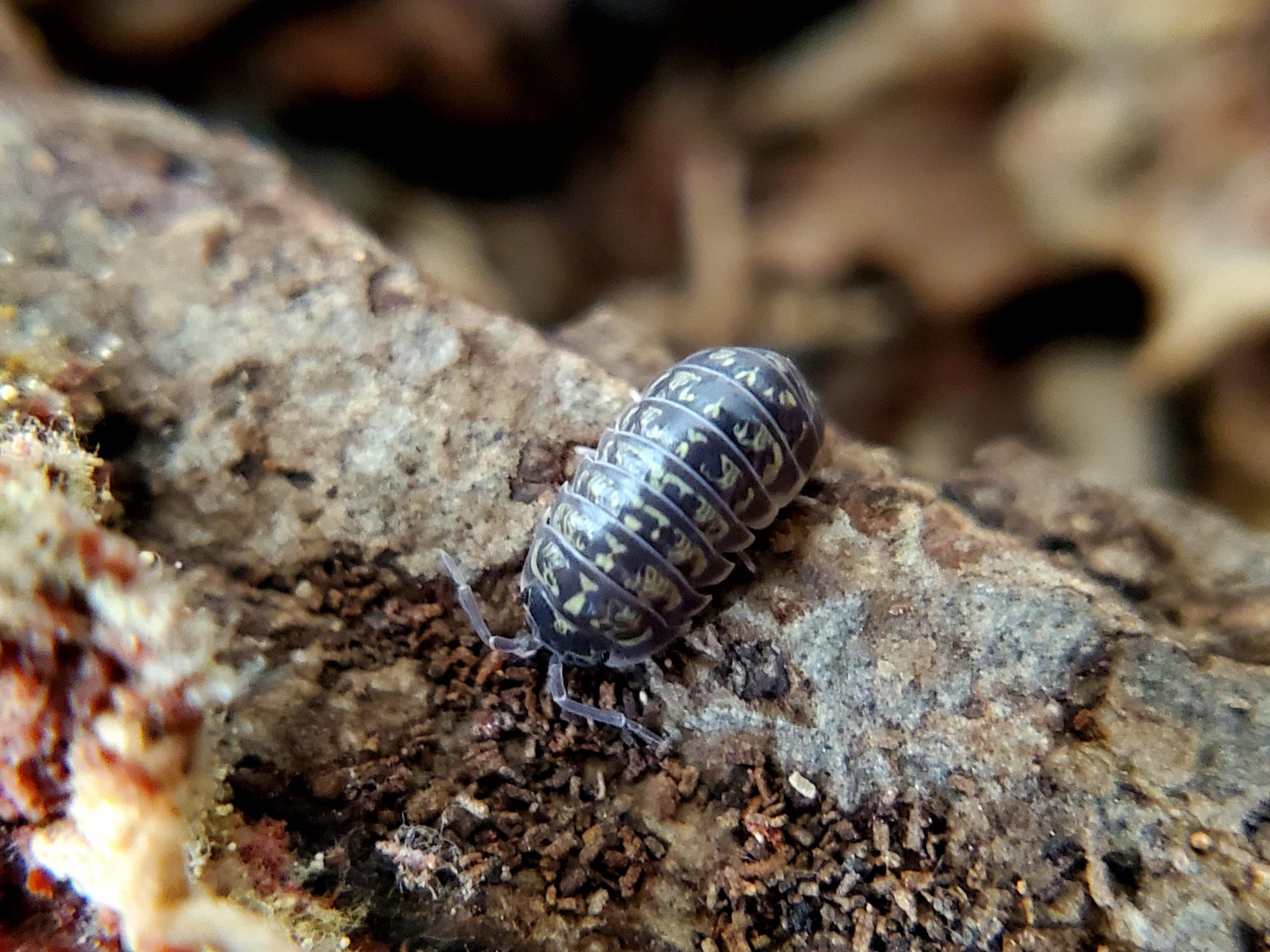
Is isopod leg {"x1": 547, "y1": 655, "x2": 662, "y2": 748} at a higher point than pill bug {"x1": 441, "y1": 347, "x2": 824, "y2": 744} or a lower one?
lower

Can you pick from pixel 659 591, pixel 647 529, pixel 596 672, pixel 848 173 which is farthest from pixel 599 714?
pixel 848 173

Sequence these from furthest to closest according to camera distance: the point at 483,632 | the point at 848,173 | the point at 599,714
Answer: the point at 848,173 → the point at 483,632 → the point at 599,714

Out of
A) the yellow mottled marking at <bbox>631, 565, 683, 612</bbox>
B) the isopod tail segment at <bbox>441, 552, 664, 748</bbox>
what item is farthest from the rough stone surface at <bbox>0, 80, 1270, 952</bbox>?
the yellow mottled marking at <bbox>631, 565, 683, 612</bbox>

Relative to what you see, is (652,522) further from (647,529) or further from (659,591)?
(659,591)

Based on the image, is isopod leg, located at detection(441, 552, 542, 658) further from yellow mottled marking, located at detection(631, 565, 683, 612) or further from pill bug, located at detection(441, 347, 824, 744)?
yellow mottled marking, located at detection(631, 565, 683, 612)

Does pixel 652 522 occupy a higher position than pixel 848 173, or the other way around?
pixel 848 173

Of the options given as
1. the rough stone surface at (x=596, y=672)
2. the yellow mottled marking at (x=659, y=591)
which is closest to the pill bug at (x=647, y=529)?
the yellow mottled marking at (x=659, y=591)
